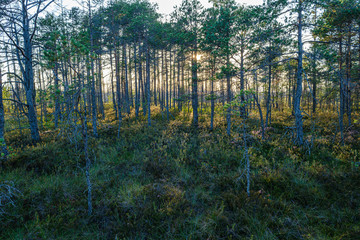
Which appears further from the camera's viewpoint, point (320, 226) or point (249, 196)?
point (249, 196)

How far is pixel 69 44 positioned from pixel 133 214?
4.75 metres

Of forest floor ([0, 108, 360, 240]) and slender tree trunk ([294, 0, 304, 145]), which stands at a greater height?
slender tree trunk ([294, 0, 304, 145])

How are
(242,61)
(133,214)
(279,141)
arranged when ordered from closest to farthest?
(133,214)
(279,141)
(242,61)

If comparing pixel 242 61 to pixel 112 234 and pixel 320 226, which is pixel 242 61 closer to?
pixel 320 226

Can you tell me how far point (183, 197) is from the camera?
196 inches

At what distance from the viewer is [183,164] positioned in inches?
281

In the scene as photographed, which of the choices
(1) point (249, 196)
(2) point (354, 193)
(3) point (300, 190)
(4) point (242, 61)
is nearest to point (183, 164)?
(1) point (249, 196)

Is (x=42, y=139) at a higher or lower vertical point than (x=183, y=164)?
higher

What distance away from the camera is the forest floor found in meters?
3.75

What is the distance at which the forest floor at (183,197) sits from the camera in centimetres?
375

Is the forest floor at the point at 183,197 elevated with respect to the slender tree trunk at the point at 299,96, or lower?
lower

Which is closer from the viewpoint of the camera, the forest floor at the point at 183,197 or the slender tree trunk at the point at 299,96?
the forest floor at the point at 183,197

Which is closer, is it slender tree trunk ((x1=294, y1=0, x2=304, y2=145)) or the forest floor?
the forest floor

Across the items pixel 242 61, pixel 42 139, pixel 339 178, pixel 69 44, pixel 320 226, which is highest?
pixel 242 61
